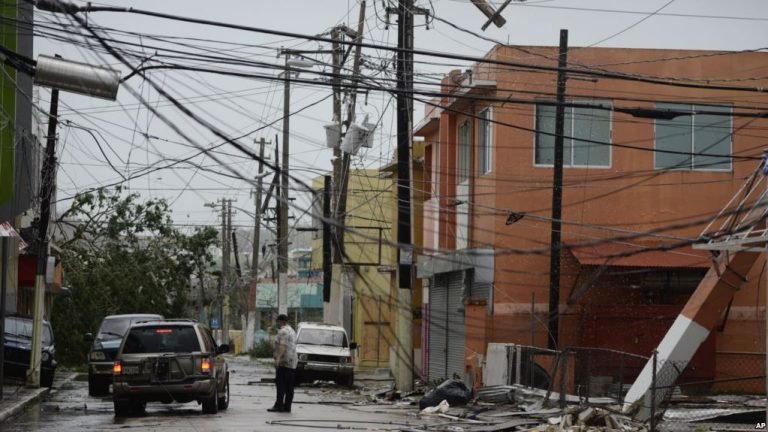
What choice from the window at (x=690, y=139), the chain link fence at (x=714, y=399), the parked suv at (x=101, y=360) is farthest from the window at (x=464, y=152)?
the parked suv at (x=101, y=360)

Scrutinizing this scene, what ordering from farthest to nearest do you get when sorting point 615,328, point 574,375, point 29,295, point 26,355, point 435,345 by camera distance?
point 29,295 < point 435,345 < point 26,355 < point 615,328 < point 574,375

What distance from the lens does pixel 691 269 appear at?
2909 cm

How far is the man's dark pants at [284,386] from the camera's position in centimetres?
2314

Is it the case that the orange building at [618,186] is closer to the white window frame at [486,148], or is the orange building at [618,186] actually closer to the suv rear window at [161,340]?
the white window frame at [486,148]

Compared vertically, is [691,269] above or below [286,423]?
above

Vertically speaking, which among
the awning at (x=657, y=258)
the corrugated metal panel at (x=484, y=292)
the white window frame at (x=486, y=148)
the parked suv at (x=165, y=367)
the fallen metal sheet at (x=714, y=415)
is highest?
the white window frame at (x=486, y=148)

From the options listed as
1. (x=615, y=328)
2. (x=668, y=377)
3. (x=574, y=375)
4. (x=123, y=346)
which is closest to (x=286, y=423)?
(x=123, y=346)

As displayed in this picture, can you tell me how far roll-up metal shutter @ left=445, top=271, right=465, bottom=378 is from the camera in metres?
33.0

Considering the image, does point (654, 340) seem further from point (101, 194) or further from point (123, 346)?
point (101, 194)

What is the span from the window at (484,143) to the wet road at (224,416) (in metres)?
6.31

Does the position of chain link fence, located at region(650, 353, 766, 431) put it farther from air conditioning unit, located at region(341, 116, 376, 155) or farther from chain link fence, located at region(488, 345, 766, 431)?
air conditioning unit, located at region(341, 116, 376, 155)

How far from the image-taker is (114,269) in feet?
162

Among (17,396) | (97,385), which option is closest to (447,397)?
(97,385)

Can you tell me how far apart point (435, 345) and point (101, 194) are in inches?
693
